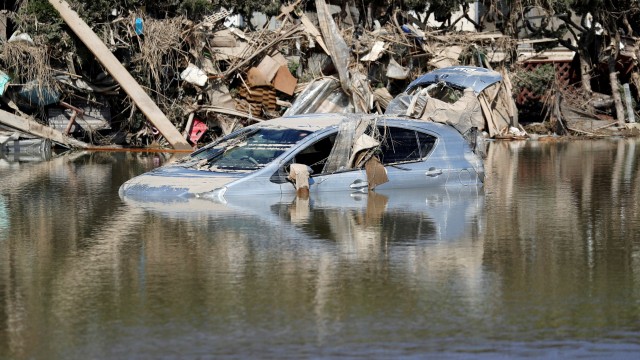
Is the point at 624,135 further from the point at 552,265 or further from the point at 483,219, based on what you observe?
the point at 552,265

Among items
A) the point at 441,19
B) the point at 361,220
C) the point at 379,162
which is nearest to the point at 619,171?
the point at 379,162

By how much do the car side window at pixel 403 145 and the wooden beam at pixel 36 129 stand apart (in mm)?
11681

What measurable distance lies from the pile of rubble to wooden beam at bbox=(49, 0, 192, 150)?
0.02m

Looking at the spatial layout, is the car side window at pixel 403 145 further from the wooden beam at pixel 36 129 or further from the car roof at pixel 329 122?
the wooden beam at pixel 36 129

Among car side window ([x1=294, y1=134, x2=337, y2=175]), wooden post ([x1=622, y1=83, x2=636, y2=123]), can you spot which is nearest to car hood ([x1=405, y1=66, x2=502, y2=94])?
car side window ([x1=294, y1=134, x2=337, y2=175])

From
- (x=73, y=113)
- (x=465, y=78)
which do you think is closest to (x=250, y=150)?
(x=465, y=78)

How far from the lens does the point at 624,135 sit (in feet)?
93.5

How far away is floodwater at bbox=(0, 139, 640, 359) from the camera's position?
278 inches

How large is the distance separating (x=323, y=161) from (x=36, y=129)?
38.2ft

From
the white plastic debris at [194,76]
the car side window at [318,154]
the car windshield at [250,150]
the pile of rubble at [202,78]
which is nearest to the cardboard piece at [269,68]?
the pile of rubble at [202,78]

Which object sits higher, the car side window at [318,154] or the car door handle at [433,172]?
the car side window at [318,154]

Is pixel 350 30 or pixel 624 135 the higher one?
pixel 350 30

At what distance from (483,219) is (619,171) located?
7.13 m

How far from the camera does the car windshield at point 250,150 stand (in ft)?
46.3
